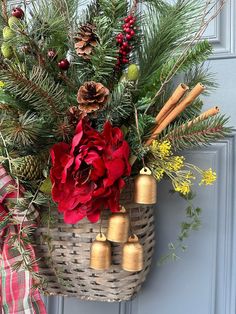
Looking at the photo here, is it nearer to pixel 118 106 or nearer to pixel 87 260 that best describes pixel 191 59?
pixel 118 106

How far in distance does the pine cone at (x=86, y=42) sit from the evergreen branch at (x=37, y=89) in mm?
49

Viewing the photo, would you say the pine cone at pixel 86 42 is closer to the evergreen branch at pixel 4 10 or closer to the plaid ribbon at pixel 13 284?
the evergreen branch at pixel 4 10

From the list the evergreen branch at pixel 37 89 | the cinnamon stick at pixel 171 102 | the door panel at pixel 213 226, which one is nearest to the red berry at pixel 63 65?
the evergreen branch at pixel 37 89

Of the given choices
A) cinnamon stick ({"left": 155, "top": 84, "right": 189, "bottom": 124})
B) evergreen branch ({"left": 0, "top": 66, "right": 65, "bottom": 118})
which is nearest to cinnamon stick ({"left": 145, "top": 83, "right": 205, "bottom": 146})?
cinnamon stick ({"left": 155, "top": 84, "right": 189, "bottom": 124})

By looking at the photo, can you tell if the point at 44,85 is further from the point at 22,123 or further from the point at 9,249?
the point at 9,249

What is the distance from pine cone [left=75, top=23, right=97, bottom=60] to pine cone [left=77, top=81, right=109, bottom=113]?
46 mm

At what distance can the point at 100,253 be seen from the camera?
473 mm

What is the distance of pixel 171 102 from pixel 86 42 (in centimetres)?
12

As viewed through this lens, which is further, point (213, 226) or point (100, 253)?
point (213, 226)

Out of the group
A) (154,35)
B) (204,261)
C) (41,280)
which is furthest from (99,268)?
(154,35)

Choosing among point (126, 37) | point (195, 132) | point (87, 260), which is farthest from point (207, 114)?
point (87, 260)

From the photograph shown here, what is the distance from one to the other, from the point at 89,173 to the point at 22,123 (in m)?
0.10

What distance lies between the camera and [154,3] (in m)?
0.52

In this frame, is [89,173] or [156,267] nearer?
[89,173]
